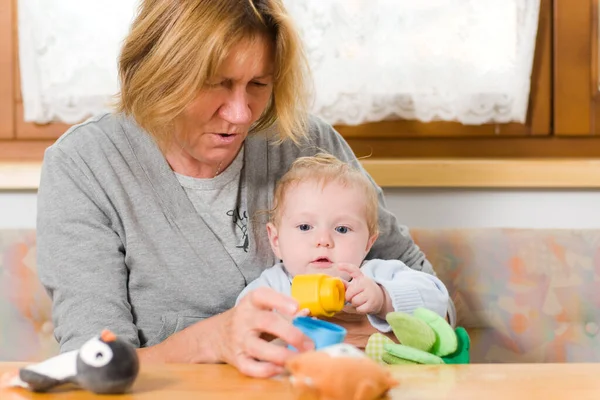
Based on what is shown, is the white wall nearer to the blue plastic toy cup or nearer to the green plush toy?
the green plush toy

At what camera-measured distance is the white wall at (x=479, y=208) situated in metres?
2.27

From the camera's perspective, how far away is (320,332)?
41.1 inches

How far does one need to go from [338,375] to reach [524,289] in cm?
123

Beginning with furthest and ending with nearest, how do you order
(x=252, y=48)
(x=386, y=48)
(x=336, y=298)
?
(x=386, y=48), (x=252, y=48), (x=336, y=298)

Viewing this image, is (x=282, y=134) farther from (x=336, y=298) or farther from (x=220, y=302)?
(x=336, y=298)

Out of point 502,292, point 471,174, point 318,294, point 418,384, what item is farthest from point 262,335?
point 471,174

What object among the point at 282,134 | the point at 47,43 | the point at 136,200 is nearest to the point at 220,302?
the point at 136,200

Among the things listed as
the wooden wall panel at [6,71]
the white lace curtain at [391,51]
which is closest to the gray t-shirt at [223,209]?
the white lace curtain at [391,51]

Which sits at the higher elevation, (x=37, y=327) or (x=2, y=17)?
(x=2, y=17)

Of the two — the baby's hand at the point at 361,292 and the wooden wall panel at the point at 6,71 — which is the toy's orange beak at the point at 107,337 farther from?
the wooden wall panel at the point at 6,71

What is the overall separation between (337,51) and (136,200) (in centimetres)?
86

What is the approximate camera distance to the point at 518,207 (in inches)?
89.9

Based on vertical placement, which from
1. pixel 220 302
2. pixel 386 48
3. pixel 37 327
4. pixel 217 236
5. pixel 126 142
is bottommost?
pixel 37 327

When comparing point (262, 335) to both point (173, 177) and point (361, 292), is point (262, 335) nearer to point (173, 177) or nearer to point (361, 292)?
point (361, 292)
